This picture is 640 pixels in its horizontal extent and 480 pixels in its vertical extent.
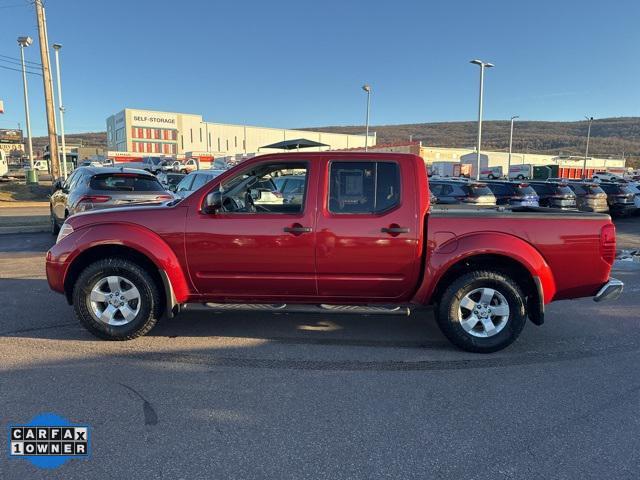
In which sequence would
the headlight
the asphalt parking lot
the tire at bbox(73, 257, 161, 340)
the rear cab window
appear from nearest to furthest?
the asphalt parking lot, the tire at bbox(73, 257, 161, 340), the headlight, the rear cab window

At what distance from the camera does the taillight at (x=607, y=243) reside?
4.46 metres

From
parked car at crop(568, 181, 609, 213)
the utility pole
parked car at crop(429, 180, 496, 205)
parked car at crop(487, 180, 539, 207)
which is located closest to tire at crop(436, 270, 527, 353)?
parked car at crop(429, 180, 496, 205)

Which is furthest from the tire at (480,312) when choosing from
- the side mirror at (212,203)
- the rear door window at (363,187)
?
the side mirror at (212,203)

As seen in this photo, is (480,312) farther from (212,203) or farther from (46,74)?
(46,74)

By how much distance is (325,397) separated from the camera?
3654 millimetres

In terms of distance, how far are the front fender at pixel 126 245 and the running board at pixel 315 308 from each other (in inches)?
17.1

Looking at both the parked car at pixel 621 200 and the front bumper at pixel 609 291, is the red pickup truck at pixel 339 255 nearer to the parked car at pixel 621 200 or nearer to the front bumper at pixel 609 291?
the front bumper at pixel 609 291

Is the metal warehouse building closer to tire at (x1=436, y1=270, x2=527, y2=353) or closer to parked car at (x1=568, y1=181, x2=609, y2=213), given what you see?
parked car at (x1=568, y1=181, x2=609, y2=213)

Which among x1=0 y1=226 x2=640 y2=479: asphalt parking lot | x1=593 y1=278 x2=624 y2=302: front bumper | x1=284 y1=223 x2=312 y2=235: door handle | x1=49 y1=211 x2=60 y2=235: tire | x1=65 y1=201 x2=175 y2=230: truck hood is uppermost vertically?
x1=65 y1=201 x2=175 y2=230: truck hood

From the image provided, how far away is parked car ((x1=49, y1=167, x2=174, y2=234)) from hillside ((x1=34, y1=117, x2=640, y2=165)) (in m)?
115

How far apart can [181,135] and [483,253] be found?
80560mm

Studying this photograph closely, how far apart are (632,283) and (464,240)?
16.6ft

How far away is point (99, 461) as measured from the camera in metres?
2.82

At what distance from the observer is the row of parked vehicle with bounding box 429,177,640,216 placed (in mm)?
15422
